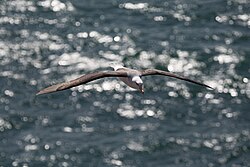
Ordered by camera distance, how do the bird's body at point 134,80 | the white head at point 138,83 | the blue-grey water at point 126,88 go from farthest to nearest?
1. the blue-grey water at point 126,88
2. the bird's body at point 134,80
3. the white head at point 138,83

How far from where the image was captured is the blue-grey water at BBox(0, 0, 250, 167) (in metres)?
102

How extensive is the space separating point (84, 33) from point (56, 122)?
64.1 feet

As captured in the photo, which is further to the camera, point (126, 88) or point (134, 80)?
point (126, 88)

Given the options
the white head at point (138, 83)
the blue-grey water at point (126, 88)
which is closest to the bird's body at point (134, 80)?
the white head at point (138, 83)

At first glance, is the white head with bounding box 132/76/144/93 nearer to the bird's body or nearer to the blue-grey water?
the bird's body

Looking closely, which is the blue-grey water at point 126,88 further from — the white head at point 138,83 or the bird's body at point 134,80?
the white head at point 138,83

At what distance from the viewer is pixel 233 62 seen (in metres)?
111

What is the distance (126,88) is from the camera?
354 ft

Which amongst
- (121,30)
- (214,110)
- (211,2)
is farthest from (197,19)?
(214,110)

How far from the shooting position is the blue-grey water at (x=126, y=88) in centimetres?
10194

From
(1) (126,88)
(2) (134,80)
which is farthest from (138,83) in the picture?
(1) (126,88)

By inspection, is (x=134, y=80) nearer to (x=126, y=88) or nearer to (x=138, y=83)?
(x=138, y=83)

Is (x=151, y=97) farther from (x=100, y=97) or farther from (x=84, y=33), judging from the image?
(x=84, y=33)

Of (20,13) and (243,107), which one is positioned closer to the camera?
(243,107)
